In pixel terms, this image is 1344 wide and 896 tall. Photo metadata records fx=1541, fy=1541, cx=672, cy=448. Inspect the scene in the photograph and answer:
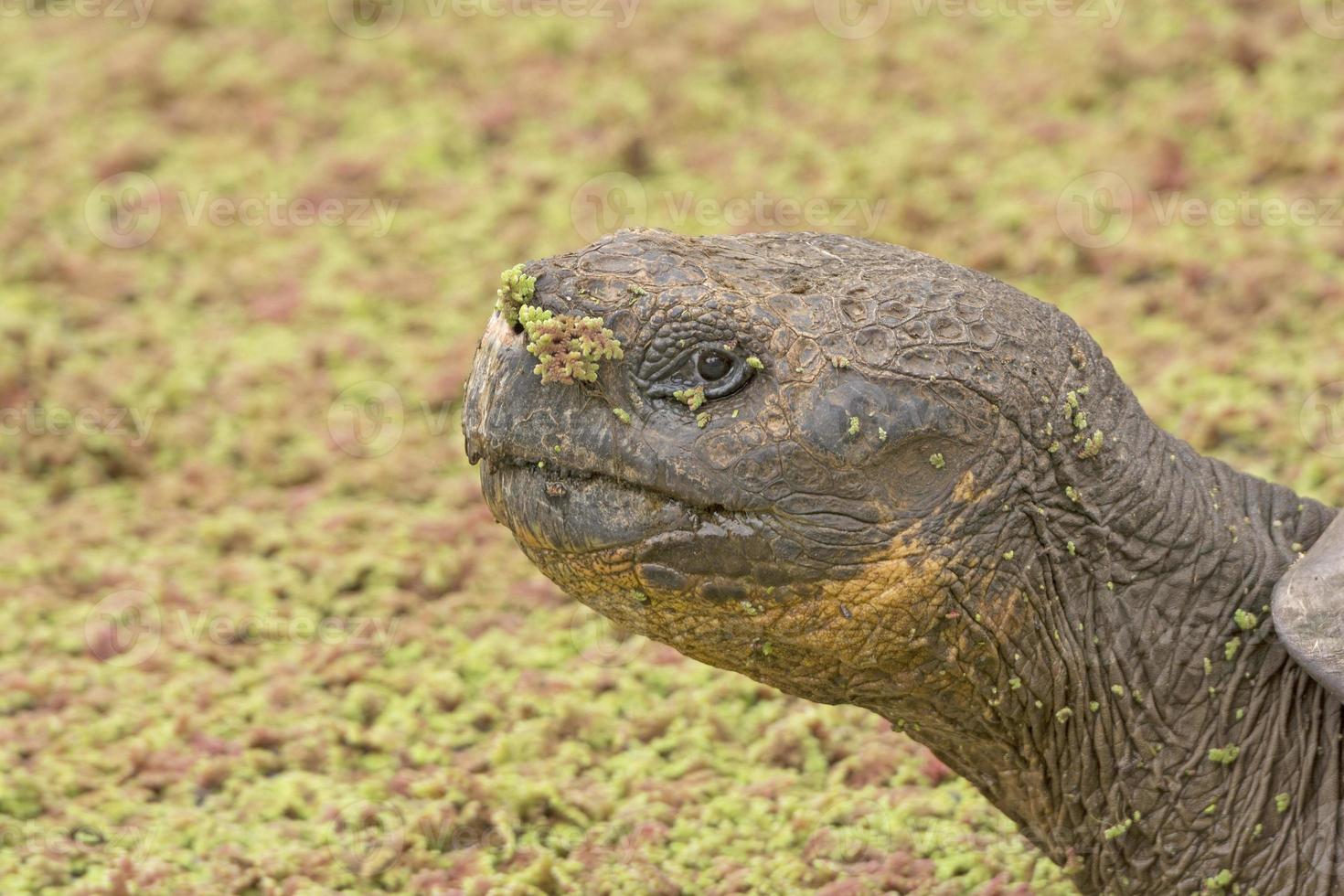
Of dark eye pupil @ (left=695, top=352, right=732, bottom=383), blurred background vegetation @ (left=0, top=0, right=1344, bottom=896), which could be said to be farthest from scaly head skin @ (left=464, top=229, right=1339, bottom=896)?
blurred background vegetation @ (left=0, top=0, right=1344, bottom=896)

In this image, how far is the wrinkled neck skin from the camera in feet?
9.28

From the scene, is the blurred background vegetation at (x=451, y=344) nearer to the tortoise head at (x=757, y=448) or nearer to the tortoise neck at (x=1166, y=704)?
the tortoise neck at (x=1166, y=704)

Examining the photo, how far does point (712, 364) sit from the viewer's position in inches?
104

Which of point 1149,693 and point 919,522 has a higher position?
point 919,522

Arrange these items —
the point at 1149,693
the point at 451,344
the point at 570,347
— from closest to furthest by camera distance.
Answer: the point at 570,347 < the point at 1149,693 < the point at 451,344

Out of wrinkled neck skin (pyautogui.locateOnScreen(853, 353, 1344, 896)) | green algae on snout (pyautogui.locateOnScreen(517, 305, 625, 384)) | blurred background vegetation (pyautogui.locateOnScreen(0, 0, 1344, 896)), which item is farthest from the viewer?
blurred background vegetation (pyautogui.locateOnScreen(0, 0, 1344, 896))

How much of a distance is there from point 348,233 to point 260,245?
0.43 metres

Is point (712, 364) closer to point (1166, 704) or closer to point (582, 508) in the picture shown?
point (582, 508)

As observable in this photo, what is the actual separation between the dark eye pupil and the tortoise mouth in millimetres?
223

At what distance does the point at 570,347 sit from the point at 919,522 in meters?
0.67

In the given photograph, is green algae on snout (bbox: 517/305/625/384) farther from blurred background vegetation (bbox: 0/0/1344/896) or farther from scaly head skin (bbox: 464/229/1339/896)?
blurred background vegetation (bbox: 0/0/1344/896)

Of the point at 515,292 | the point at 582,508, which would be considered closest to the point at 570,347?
the point at 515,292

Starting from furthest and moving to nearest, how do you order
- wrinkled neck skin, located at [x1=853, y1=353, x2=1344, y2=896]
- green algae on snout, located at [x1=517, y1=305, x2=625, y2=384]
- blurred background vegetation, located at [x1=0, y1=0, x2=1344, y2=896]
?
blurred background vegetation, located at [x1=0, y1=0, x2=1344, y2=896] → wrinkled neck skin, located at [x1=853, y1=353, x2=1344, y2=896] → green algae on snout, located at [x1=517, y1=305, x2=625, y2=384]

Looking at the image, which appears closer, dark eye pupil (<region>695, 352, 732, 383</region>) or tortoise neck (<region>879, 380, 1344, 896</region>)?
dark eye pupil (<region>695, 352, 732, 383</region>)
